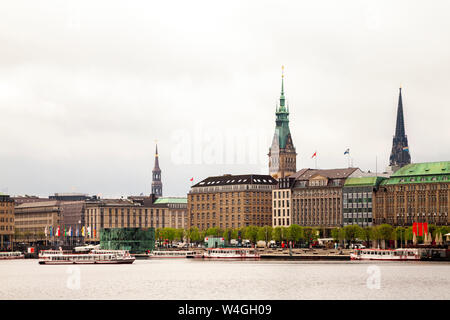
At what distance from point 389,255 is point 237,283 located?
71819 mm

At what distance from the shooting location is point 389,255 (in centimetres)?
18288

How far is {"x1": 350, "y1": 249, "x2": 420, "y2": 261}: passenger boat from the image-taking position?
179125 millimetres

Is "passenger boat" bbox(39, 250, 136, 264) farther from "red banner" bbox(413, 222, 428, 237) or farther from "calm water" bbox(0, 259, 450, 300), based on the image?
"red banner" bbox(413, 222, 428, 237)

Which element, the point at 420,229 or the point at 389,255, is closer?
the point at 389,255

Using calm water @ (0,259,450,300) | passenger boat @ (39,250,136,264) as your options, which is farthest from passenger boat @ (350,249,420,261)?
passenger boat @ (39,250,136,264)

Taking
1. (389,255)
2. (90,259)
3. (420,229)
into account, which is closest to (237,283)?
(389,255)

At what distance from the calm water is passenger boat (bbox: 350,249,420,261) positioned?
27.7m

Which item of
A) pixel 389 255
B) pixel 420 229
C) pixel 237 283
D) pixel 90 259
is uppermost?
pixel 420 229

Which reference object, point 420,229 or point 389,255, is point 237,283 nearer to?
point 389,255

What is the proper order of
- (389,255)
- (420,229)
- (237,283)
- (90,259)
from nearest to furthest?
(237,283), (389,255), (90,259), (420,229)

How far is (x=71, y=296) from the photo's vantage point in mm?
100312
